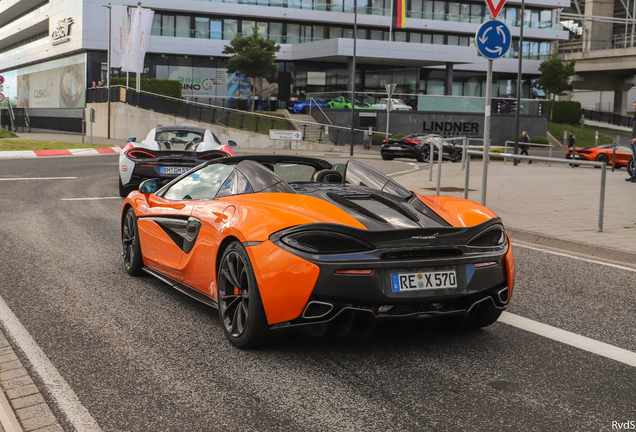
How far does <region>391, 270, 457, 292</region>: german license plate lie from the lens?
395 cm

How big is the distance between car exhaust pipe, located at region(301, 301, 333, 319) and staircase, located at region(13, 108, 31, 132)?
61258 mm

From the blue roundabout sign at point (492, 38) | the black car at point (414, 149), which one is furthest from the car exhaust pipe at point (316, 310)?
the black car at point (414, 149)

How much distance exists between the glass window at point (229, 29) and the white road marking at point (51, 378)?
173 feet

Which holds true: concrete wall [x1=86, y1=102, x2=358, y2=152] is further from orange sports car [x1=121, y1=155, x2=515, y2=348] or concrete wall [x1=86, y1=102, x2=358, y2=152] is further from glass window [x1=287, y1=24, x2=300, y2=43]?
orange sports car [x1=121, y1=155, x2=515, y2=348]

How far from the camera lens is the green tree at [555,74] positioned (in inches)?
2395

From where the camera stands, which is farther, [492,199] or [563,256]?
[492,199]

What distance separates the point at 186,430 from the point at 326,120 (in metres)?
42.4

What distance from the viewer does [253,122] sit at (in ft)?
130

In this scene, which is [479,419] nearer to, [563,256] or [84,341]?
[84,341]

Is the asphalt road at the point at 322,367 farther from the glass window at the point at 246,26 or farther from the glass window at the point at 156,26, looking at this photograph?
the glass window at the point at 246,26

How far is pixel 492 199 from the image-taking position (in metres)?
13.4

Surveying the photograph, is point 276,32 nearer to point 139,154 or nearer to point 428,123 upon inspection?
point 428,123

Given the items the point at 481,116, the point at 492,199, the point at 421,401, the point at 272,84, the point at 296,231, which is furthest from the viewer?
the point at 272,84

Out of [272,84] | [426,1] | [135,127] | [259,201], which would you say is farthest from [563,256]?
[426,1]
